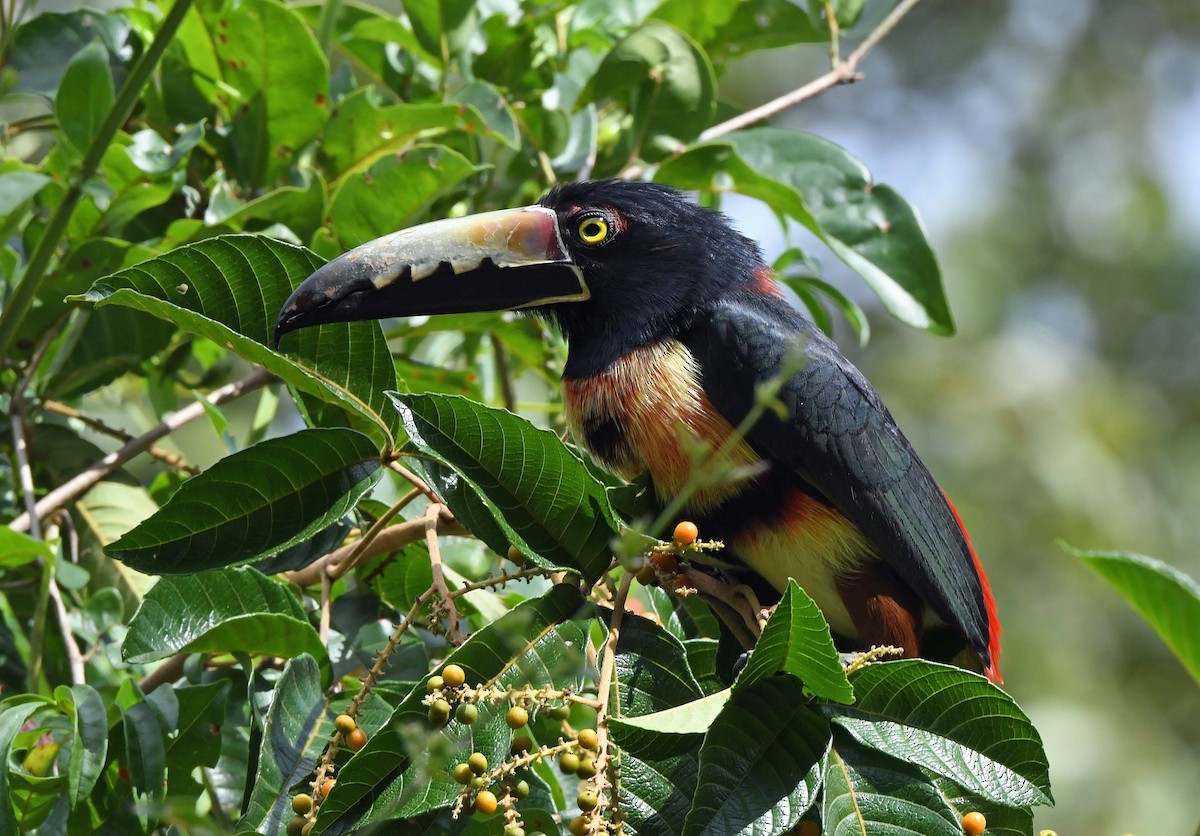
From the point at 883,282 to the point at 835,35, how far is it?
24.7 inches

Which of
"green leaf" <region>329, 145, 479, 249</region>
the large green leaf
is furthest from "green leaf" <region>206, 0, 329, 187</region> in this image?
the large green leaf

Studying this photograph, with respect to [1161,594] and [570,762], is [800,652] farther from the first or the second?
[1161,594]

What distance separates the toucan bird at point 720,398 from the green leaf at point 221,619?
55 cm

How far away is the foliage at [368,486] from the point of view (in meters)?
1.54

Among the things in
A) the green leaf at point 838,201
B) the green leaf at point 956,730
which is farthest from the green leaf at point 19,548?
the green leaf at point 838,201

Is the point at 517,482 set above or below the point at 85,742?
above

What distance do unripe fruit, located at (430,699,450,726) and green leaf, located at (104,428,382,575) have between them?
0.41 meters

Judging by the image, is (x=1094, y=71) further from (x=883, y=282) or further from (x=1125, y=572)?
(x=1125, y=572)

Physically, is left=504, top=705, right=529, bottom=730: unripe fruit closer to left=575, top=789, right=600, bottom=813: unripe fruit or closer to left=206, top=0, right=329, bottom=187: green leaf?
left=575, top=789, right=600, bottom=813: unripe fruit

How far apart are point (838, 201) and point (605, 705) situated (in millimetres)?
1666

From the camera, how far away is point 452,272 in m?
2.36

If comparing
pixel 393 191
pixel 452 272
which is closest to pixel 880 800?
pixel 452 272

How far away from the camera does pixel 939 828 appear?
5.02 ft

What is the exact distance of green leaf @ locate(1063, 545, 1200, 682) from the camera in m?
1.28
